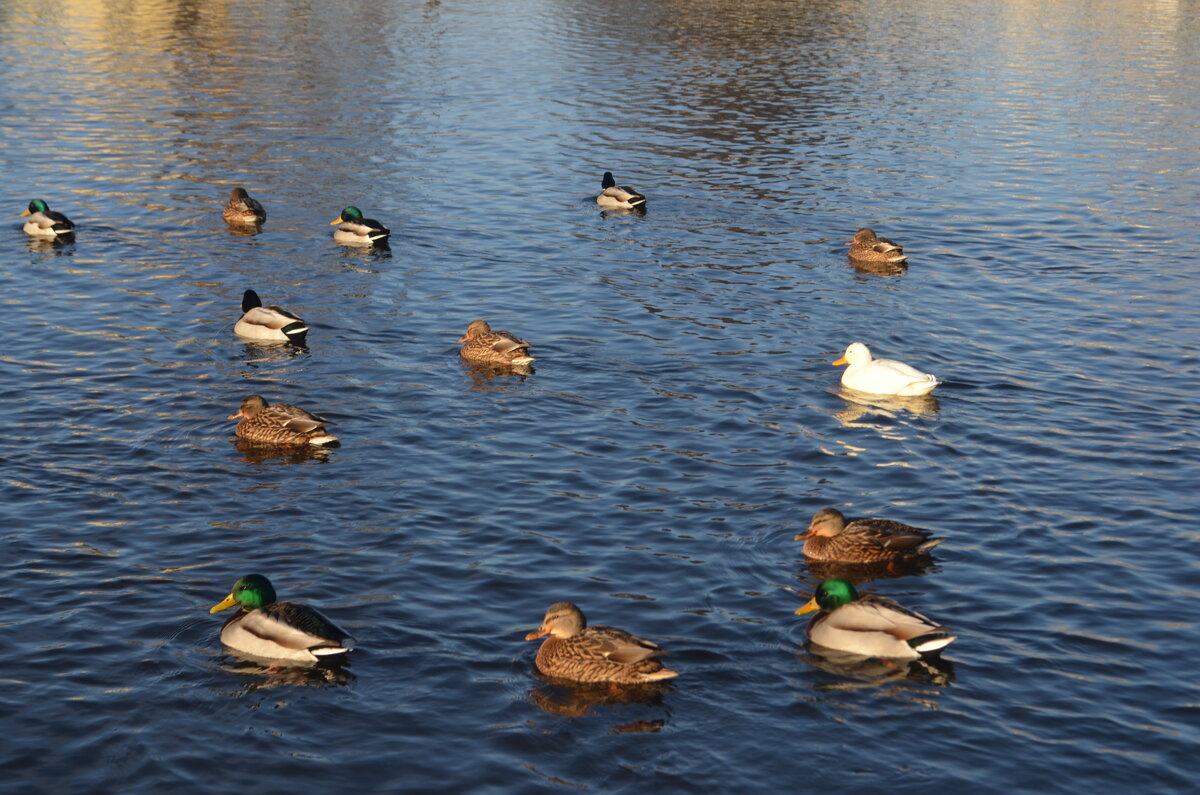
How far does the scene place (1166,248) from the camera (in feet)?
102

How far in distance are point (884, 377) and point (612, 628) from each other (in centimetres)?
931

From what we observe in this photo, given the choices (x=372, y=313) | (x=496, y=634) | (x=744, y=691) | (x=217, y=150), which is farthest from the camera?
(x=217, y=150)

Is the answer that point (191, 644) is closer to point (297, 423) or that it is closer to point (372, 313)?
point (297, 423)

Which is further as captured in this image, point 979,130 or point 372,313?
point 979,130

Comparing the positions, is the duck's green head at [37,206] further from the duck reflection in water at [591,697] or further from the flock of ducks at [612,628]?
the duck reflection in water at [591,697]

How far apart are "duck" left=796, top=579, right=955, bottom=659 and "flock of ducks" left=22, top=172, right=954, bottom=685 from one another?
0.01 metres

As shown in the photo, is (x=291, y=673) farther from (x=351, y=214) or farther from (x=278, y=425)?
(x=351, y=214)

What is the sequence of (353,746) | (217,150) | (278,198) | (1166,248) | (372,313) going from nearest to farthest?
(353,746) → (372,313) → (1166,248) → (278,198) → (217,150)

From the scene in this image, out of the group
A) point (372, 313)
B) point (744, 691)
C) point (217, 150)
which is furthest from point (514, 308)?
point (217, 150)

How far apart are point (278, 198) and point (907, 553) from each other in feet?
74.7

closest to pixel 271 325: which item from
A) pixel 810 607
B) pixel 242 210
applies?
pixel 242 210

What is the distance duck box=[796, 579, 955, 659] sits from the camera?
13.7 meters

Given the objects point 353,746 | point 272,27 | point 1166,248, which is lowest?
point 353,746

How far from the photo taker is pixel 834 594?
14.3 metres
